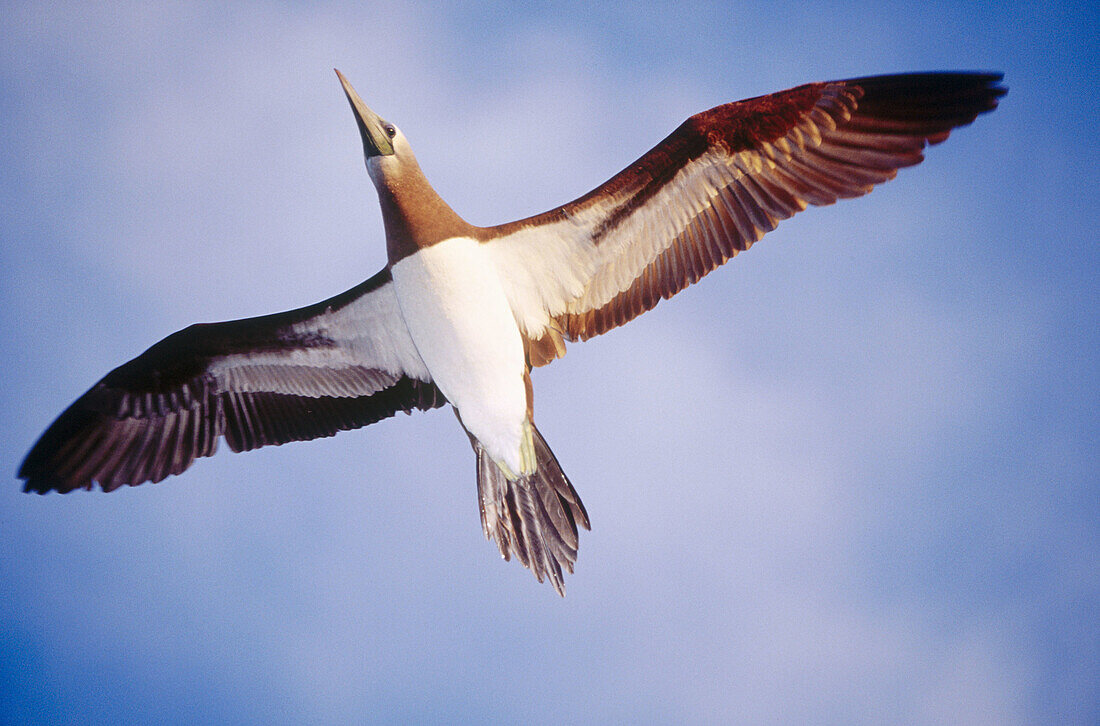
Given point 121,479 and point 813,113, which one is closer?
point 813,113

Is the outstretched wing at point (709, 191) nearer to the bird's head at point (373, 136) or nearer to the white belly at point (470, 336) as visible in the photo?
the white belly at point (470, 336)

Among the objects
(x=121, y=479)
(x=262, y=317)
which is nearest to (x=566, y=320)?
(x=262, y=317)

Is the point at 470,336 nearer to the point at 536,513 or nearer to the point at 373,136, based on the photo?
the point at 536,513

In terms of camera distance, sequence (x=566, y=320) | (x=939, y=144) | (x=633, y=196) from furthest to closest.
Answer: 1. (x=566, y=320)
2. (x=633, y=196)
3. (x=939, y=144)

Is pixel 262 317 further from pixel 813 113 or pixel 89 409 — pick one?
pixel 813 113

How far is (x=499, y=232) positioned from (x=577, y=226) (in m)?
0.45

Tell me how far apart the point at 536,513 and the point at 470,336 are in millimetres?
1077

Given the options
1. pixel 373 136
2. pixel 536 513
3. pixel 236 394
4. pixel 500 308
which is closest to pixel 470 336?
pixel 500 308

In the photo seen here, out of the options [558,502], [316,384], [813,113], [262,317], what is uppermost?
[813,113]

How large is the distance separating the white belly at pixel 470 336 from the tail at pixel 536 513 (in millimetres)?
122

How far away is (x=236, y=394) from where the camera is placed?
17.6ft

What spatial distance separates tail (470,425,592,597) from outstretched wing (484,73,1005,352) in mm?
664

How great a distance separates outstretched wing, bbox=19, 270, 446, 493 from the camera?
512 cm

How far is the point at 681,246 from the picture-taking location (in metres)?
4.85
